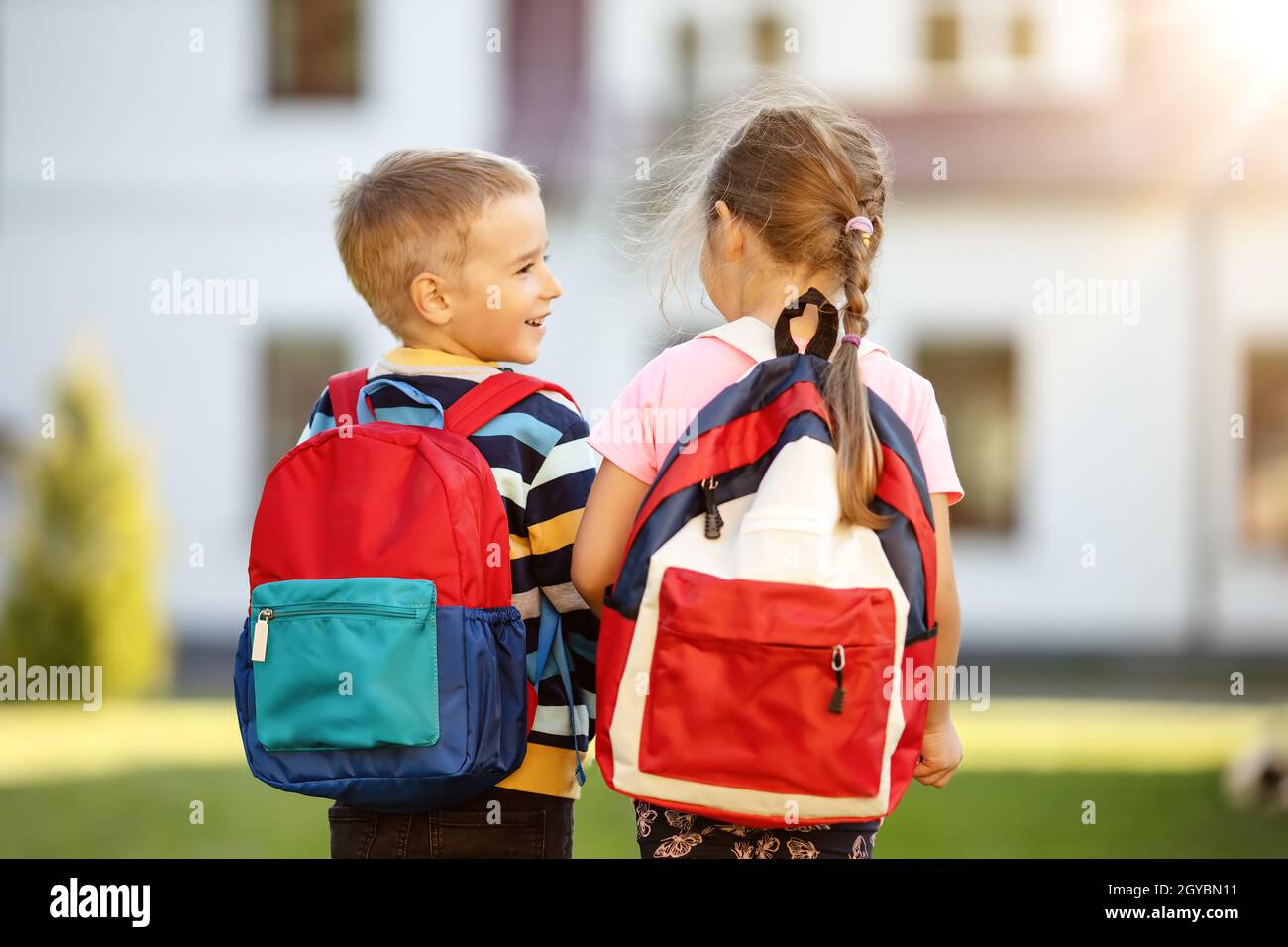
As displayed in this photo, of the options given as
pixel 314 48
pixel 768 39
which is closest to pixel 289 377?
pixel 314 48

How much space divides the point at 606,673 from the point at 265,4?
470 inches

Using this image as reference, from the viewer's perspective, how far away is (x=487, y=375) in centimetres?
241

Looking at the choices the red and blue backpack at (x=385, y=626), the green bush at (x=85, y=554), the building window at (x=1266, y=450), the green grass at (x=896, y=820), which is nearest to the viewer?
the red and blue backpack at (x=385, y=626)

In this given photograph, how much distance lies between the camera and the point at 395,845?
7.63ft

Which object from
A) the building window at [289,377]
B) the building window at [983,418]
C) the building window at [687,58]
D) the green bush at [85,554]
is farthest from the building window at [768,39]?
the green bush at [85,554]

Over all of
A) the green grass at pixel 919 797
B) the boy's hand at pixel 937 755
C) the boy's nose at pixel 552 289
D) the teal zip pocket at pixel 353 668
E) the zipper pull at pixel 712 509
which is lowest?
the green grass at pixel 919 797

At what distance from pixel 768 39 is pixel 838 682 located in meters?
11.3

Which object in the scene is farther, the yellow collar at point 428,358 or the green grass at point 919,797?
the green grass at point 919,797

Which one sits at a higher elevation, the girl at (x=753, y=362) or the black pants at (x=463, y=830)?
the girl at (x=753, y=362)

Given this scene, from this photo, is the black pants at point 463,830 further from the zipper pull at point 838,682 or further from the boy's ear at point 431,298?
the boy's ear at point 431,298

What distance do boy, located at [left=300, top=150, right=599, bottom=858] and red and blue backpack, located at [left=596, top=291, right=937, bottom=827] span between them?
184 millimetres

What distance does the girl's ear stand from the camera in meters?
2.33

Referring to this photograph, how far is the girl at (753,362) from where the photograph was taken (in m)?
2.25

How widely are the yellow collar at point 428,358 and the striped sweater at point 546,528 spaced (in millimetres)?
43
